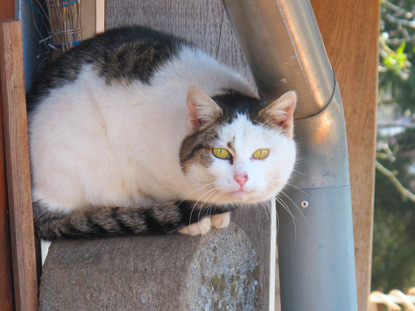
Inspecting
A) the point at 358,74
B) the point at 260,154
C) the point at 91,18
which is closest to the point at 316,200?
the point at 260,154

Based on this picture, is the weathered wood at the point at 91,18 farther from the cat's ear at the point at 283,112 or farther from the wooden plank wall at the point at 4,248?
the cat's ear at the point at 283,112

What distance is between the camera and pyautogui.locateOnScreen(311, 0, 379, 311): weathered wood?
3.02m

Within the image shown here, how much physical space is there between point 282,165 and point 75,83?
0.93 m

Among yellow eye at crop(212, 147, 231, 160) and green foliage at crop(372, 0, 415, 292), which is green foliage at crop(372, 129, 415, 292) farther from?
yellow eye at crop(212, 147, 231, 160)

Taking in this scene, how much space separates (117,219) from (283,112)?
2.52ft

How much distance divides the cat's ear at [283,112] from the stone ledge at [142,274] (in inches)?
19.3

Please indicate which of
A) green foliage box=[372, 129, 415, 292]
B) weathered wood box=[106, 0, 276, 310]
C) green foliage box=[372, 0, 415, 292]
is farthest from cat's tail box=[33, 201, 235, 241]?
green foliage box=[372, 129, 415, 292]

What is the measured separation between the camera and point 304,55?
2.01 metres

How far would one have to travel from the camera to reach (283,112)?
218cm

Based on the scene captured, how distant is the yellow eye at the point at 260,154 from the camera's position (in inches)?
83.5

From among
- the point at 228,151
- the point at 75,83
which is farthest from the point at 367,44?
the point at 75,83

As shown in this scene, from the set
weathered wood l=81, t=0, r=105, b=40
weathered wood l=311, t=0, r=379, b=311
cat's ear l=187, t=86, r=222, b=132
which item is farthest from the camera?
weathered wood l=311, t=0, r=379, b=311

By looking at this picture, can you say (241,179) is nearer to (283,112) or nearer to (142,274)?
(283,112)

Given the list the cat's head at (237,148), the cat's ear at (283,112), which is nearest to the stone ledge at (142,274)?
the cat's head at (237,148)
